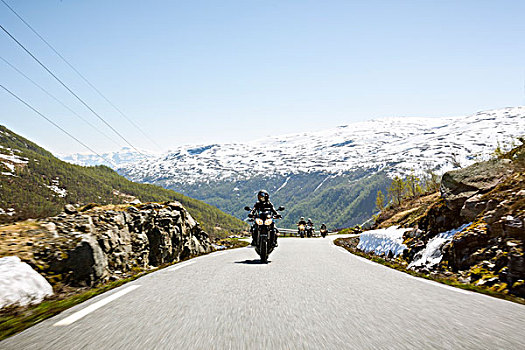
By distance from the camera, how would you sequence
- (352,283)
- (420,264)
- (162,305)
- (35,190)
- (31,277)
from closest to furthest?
(162,305)
(31,277)
(352,283)
(420,264)
(35,190)

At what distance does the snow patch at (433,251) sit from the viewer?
9.07 m

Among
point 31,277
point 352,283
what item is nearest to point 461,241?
point 352,283

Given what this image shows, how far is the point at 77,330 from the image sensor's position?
139 inches

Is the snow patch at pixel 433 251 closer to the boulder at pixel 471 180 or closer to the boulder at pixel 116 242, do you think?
the boulder at pixel 471 180

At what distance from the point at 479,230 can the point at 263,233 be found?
18.3 ft

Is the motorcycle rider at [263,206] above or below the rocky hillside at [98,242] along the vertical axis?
above

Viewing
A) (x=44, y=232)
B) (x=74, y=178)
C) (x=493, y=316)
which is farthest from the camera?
(x=74, y=178)

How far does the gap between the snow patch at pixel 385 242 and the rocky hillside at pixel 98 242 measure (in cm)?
821

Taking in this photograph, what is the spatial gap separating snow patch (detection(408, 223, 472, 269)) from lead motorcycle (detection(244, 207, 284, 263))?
3948 millimetres

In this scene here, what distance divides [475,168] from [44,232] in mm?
11652

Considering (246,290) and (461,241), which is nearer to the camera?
(246,290)

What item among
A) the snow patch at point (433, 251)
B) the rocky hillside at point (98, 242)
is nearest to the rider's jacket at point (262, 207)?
the rocky hillside at point (98, 242)

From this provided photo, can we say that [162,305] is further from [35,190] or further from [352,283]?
[35,190]

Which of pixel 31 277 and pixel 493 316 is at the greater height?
pixel 31 277
